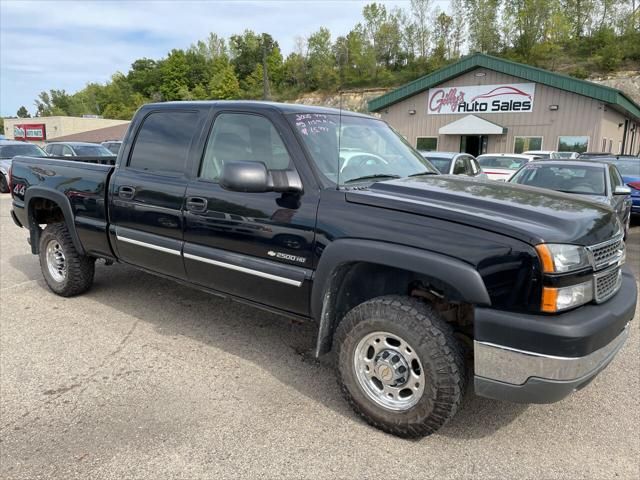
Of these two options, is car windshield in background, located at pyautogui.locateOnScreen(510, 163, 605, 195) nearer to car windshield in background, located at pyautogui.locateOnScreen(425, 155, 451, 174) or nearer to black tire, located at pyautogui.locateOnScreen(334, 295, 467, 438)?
car windshield in background, located at pyautogui.locateOnScreen(425, 155, 451, 174)

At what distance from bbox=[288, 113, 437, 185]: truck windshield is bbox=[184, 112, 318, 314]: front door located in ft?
0.62

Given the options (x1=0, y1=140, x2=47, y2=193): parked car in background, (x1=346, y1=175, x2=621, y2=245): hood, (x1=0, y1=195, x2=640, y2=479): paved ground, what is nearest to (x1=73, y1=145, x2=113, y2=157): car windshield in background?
(x1=0, y1=140, x2=47, y2=193): parked car in background

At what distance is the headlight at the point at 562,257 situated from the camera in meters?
2.26

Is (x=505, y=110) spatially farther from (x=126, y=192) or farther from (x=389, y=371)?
(x=389, y=371)

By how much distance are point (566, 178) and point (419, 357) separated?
6564 millimetres

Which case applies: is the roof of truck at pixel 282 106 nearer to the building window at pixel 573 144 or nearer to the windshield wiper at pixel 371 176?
the windshield wiper at pixel 371 176

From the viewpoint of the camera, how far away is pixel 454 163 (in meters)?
9.33

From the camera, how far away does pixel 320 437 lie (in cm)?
279

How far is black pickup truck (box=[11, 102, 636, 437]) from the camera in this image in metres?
2.34

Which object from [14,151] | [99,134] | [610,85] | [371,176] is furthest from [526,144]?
[99,134]

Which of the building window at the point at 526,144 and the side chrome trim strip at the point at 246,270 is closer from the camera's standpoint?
the side chrome trim strip at the point at 246,270

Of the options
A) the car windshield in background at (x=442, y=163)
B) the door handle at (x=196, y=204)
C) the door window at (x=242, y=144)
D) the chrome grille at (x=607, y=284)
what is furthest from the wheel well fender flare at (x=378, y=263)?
the car windshield in background at (x=442, y=163)

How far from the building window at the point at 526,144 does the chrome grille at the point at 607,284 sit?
2333 cm

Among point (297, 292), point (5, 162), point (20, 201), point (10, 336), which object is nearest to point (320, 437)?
point (297, 292)
